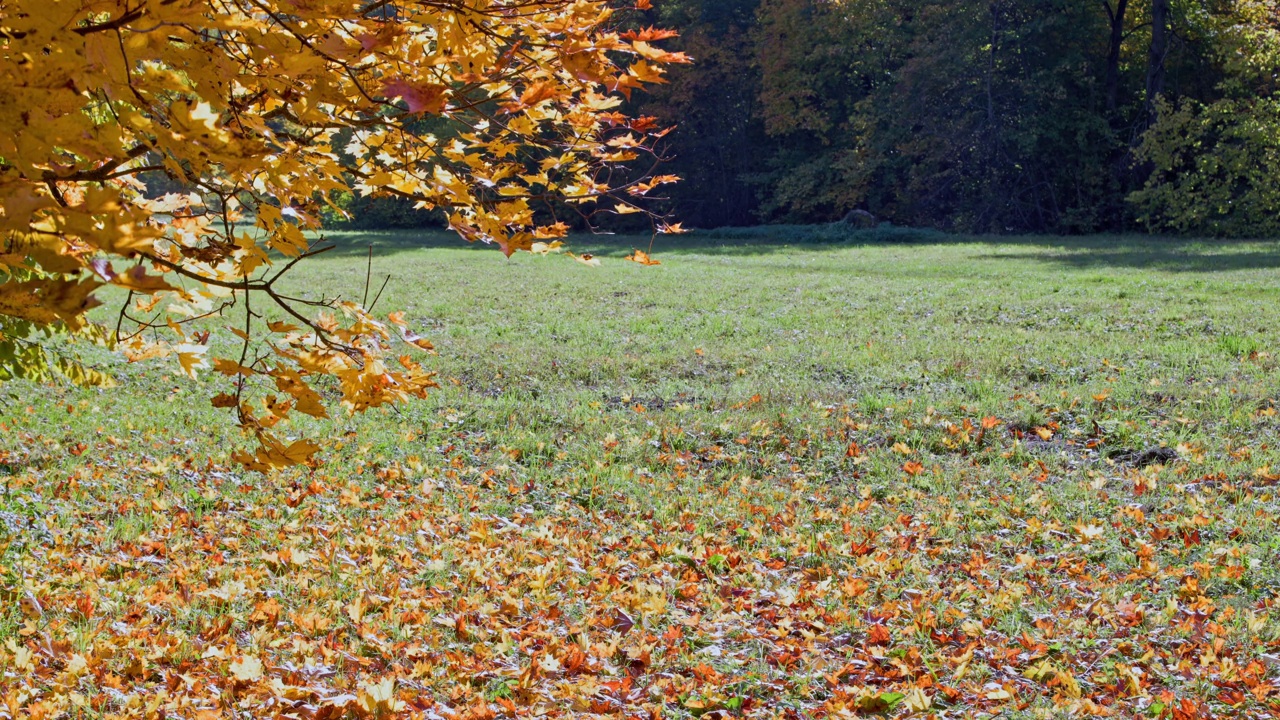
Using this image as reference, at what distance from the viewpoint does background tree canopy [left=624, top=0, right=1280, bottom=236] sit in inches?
863

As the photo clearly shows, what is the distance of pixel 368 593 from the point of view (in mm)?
3854

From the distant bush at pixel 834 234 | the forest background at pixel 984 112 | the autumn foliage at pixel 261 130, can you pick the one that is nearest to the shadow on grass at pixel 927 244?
the distant bush at pixel 834 234

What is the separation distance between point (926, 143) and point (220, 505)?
23.7m

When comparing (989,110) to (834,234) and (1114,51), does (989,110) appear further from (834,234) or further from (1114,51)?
(834,234)

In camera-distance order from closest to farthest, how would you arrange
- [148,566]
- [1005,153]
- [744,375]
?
1. [148,566]
2. [744,375]
3. [1005,153]

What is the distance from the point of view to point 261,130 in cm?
191

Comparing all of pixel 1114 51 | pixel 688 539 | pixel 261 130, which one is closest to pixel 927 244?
pixel 1114 51

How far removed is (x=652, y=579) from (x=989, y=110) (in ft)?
74.8

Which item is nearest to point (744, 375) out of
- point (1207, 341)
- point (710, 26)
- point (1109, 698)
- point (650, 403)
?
point (650, 403)

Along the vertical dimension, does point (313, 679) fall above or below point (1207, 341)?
below

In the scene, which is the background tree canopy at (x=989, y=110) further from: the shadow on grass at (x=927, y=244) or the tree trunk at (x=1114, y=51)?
the shadow on grass at (x=927, y=244)

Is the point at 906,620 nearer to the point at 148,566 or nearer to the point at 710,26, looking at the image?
the point at 148,566

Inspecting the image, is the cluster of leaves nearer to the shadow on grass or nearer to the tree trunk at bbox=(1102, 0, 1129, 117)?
the shadow on grass

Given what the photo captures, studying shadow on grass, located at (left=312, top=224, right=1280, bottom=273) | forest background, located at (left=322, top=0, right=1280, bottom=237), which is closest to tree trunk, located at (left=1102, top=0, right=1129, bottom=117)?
forest background, located at (left=322, top=0, right=1280, bottom=237)
